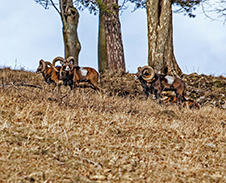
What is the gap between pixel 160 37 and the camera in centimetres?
1148

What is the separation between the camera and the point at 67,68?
9352 millimetres

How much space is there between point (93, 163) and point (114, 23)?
11619 millimetres

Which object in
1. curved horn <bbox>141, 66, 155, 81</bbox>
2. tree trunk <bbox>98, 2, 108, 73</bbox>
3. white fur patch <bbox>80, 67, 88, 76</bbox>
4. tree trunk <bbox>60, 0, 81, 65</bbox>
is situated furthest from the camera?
tree trunk <bbox>98, 2, 108, 73</bbox>

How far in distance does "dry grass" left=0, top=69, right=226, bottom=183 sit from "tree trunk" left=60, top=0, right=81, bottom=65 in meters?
6.67

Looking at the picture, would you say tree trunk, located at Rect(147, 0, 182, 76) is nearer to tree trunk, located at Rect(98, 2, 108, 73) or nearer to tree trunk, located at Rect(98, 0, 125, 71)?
tree trunk, located at Rect(98, 0, 125, 71)

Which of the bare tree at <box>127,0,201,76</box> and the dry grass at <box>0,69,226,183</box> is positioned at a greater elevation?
the bare tree at <box>127,0,201,76</box>

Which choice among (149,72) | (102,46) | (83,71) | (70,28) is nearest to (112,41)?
(102,46)

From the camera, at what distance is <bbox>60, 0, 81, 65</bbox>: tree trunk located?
13094 millimetres

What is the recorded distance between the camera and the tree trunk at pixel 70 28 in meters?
13.1

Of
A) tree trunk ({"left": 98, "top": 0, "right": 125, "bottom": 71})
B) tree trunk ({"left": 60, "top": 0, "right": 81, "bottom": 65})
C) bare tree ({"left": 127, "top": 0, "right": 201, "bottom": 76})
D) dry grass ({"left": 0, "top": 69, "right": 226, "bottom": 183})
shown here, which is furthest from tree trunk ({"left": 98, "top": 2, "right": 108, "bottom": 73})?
dry grass ({"left": 0, "top": 69, "right": 226, "bottom": 183})

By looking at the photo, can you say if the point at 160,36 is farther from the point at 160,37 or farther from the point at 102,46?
the point at 102,46

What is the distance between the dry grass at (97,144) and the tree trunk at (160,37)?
16.7ft

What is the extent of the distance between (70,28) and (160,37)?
160 inches

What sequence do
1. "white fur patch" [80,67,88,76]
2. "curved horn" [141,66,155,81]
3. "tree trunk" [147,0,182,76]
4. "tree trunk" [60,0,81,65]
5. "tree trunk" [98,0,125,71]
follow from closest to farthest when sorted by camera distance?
1. "curved horn" [141,66,155,81]
2. "white fur patch" [80,67,88,76]
3. "tree trunk" [147,0,182,76]
4. "tree trunk" [60,0,81,65]
5. "tree trunk" [98,0,125,71]
